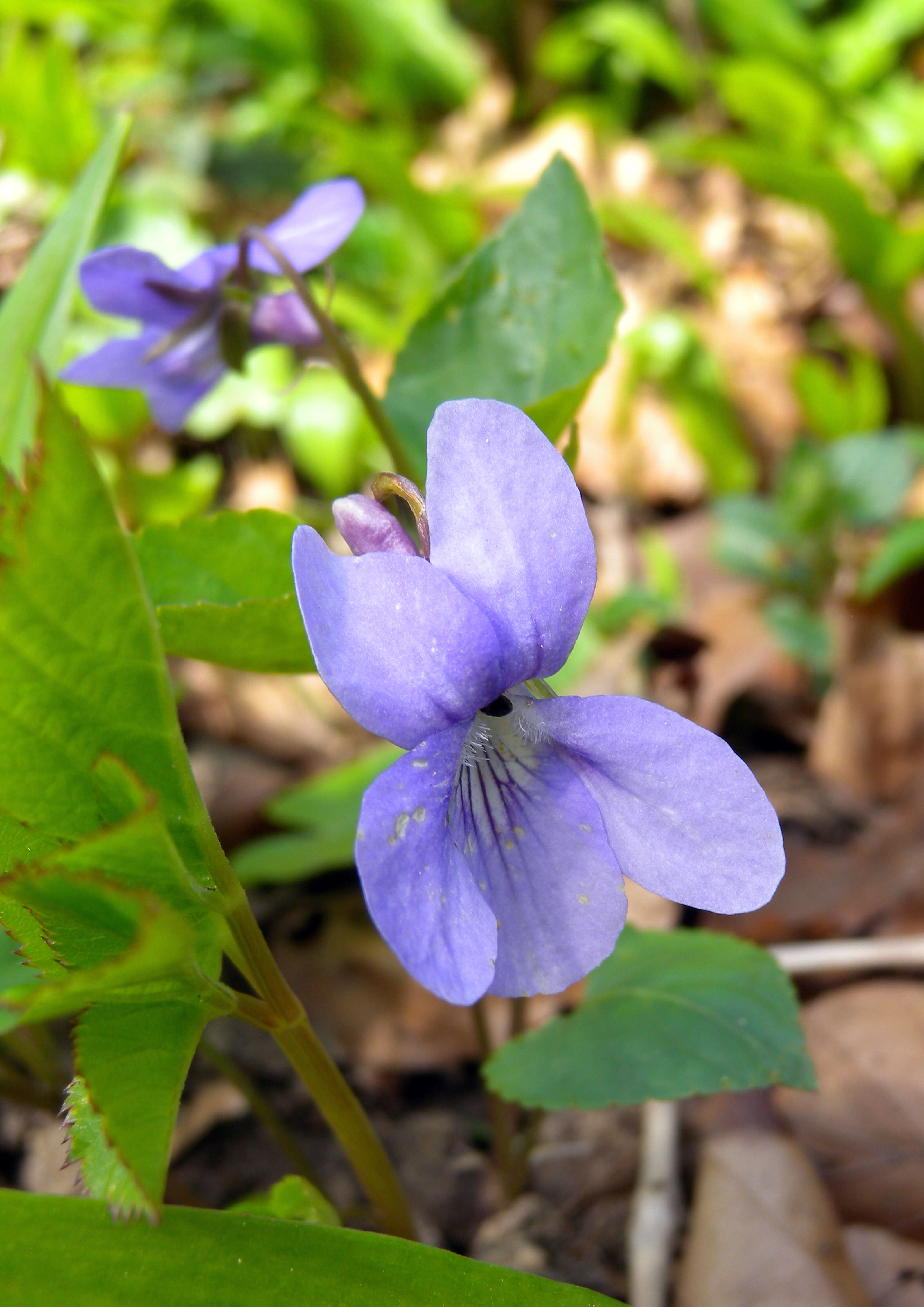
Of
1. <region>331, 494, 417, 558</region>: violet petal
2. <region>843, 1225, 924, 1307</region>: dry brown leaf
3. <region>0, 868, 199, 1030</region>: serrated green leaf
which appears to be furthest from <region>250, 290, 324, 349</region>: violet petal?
<region>843, 1225, 924, 1307</region>: dry brown leaf

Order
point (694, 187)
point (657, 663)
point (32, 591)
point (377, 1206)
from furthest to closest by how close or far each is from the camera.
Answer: point (694, 187) < point (657, 663) < point (377, 1206) < point (32, 591)

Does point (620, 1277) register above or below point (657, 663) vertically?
below

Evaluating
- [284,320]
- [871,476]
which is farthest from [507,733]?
[871,476]

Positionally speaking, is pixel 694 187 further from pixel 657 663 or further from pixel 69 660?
pixel 69 660

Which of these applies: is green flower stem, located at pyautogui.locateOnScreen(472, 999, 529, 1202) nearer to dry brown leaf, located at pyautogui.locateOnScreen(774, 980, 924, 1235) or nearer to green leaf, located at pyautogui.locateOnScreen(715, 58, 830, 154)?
dry brown leaf, located at pyautogui.locateOnScreen(774, 980, 924, 1235)

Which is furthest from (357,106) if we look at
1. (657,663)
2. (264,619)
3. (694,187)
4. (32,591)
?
(32,591)

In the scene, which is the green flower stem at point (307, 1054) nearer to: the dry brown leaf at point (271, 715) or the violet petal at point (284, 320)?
the violet petal at point (284, 320)
